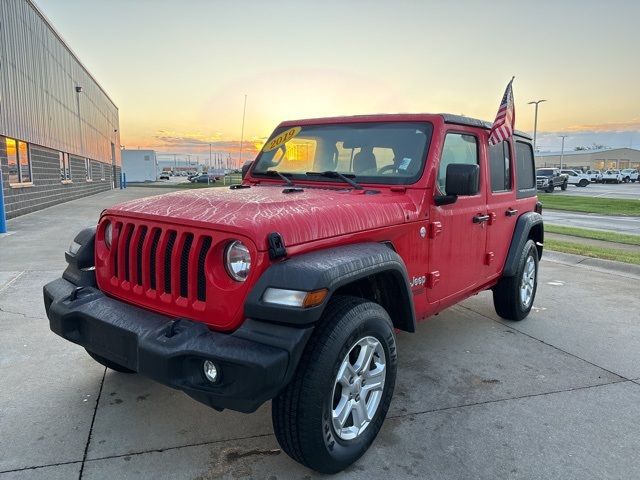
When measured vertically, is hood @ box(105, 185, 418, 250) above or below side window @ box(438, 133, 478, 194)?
below

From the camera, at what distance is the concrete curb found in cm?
755

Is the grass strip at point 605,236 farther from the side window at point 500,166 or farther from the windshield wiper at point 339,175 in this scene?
the windshield wiper at point 339,175

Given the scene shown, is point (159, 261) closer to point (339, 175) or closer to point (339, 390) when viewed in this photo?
point (339, 390)

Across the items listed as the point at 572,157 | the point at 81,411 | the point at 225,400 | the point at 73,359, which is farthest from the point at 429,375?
the point at 572,157

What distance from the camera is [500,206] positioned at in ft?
14.4

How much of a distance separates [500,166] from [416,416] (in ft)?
8.09

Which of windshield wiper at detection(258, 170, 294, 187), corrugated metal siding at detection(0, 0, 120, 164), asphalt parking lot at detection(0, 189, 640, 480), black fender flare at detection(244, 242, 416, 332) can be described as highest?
corrugated metal siding at detection(0, 0, 120, 164)

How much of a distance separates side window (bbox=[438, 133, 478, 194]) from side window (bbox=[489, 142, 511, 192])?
0.33 metres

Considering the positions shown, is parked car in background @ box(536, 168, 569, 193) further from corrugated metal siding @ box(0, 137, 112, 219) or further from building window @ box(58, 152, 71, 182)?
building window @ box(58, 152, 71, 182)

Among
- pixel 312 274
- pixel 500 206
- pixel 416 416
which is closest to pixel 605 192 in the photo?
pixel 500 206

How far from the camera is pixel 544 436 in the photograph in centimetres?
292

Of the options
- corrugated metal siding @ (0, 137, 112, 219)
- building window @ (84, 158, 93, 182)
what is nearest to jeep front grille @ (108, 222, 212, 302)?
corrugated metal siding @ (0, 137, 112, 219)

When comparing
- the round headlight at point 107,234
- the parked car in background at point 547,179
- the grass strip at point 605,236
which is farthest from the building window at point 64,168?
the parked car in background at point 547,179

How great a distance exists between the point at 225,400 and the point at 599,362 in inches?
133
